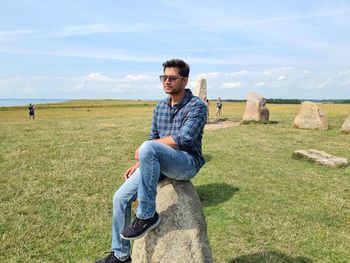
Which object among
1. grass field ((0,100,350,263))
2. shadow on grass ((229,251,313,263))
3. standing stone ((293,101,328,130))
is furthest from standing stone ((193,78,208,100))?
shadow on grass ((229,251,313,263))

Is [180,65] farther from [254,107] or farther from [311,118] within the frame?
[254,107]

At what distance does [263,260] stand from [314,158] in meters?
8.66

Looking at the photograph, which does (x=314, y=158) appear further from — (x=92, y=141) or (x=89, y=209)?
(x=92, y=141)

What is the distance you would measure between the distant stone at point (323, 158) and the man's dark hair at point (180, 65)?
406 inches

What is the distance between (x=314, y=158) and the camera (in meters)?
14.6

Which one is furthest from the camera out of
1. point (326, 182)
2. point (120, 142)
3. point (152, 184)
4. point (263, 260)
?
point (120, 142)

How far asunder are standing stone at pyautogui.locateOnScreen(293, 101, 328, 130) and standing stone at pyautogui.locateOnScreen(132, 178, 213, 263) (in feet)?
71.6

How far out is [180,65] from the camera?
210 inches

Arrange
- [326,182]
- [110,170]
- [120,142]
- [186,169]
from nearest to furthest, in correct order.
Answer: [186,169] < [326,182] < [110,170] < [120,142]

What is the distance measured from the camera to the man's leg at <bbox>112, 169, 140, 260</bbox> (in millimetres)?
5352

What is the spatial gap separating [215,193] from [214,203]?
76 centimetres

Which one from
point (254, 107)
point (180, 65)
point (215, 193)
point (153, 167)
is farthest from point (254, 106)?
point (153, 167)

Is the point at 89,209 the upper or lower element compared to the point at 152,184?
lower

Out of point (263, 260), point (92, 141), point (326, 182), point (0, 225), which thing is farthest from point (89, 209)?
point (92, 141)
